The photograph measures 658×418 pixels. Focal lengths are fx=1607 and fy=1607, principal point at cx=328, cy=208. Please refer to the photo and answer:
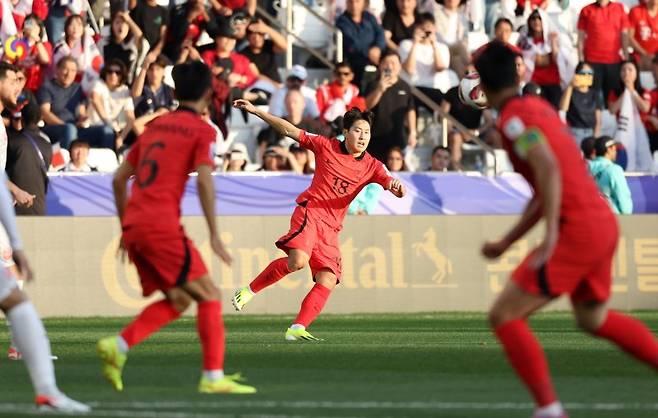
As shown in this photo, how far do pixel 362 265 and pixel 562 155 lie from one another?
12906 millimetres

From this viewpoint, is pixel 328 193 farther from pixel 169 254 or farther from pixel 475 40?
pixel 475 40

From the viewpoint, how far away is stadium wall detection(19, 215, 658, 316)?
2025cm

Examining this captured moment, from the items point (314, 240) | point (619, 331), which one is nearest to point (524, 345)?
point (619, 331)

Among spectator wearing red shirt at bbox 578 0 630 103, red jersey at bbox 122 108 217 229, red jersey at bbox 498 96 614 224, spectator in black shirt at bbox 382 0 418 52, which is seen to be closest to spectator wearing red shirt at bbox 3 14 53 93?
spectator in black shirt at bbox 382 0 418 52

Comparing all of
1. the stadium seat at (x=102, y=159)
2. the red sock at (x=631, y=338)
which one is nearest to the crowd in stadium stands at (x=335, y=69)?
the stadium seat at (x=102, y=159)

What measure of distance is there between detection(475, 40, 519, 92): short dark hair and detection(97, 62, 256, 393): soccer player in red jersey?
6.32 feet

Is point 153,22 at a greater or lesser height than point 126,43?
greater

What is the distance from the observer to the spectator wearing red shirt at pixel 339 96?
23.2m

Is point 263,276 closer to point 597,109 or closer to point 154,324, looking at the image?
point 154,324

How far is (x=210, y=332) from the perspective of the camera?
31.3 feet

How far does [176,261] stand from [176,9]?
49.2 feet

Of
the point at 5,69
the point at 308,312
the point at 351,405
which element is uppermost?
the point at 5,69

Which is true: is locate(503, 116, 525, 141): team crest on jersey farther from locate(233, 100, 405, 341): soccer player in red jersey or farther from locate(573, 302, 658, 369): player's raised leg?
locate(233, 100, 405, 341): soccer player in red jersey

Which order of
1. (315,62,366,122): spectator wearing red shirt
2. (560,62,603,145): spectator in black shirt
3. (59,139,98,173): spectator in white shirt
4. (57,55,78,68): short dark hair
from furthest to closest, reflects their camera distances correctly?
(560,62,603,145): spectator in black shirt < (315,62,366,122): spectator wearing red shirt < (57,55,78,68): short dark hair < (59,139,98,173): spectator in white shirt
